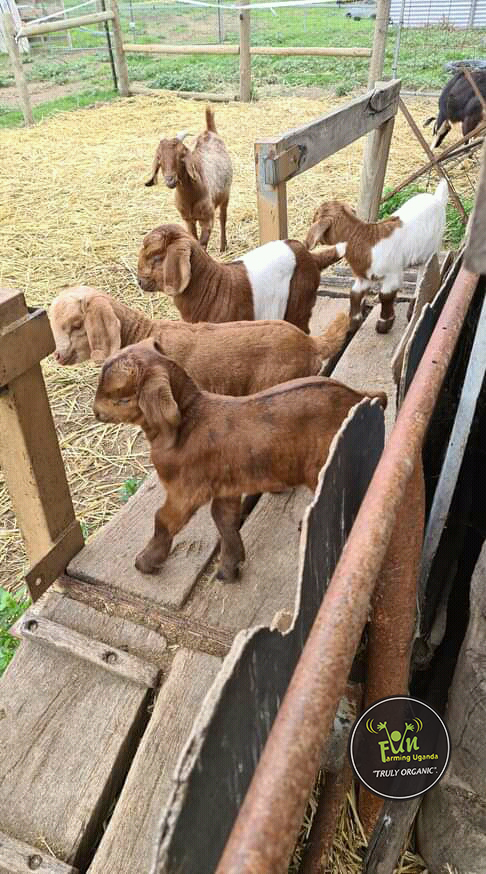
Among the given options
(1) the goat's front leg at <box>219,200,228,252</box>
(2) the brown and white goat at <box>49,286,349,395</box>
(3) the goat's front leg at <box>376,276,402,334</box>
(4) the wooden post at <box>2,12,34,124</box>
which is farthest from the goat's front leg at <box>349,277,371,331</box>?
(4) the wooden post at <box>2,12,34,124</box>

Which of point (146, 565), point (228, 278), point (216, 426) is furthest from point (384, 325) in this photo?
point (146, 565)

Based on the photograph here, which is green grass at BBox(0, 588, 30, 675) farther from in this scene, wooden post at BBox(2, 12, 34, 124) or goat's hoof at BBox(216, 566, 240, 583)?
wooden post at BBox(2, 12, 34, 124)

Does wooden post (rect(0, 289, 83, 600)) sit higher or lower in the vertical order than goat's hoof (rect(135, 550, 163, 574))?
higher

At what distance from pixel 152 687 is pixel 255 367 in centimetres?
140

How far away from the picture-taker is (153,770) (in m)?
1.83

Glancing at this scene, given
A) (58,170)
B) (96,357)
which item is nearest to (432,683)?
(96,357)

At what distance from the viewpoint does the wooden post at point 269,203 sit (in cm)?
315

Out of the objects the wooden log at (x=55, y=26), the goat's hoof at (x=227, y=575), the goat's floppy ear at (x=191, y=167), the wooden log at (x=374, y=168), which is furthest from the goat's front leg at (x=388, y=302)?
the wooden log at (x=55, y=26)

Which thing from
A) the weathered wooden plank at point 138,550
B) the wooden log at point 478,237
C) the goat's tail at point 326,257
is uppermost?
the wooden log at point 478,237

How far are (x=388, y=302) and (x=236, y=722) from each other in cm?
336

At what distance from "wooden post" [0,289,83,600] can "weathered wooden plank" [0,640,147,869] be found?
0.32m

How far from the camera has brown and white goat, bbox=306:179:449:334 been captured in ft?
12.0

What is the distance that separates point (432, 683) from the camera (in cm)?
217

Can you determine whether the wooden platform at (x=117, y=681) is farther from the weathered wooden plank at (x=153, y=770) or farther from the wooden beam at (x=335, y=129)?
the wooden beam at (x=335, y=129)
